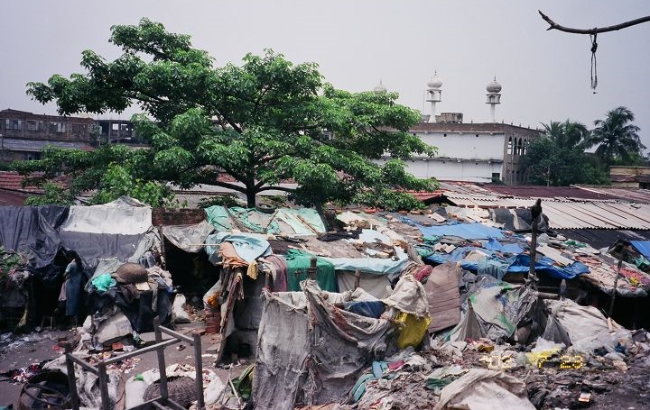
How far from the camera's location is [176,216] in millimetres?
13125

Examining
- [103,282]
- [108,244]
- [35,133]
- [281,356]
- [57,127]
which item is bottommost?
[281,356]

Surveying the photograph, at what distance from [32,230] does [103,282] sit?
9.02 ft

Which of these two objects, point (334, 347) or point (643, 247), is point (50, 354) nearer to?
point (334, 347)

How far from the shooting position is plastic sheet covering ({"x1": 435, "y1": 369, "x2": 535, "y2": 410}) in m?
5.44

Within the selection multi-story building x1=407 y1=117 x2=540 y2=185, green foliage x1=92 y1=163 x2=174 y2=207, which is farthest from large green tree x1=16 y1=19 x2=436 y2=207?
multi-story building x1=407 y1=117 x2=540 y2=185

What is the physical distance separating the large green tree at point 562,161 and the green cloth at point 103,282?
32994 mm

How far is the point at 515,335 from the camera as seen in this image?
32.3 ft

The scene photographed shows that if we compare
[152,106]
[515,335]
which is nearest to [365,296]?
[515,335]

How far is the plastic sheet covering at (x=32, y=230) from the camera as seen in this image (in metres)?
11.7

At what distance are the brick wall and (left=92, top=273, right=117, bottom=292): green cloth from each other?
238 cm

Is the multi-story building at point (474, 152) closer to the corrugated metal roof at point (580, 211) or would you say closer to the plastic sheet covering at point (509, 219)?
the corrugated metal roof at point (580, 211)

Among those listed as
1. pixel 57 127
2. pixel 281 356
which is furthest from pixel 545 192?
pixel 57 127

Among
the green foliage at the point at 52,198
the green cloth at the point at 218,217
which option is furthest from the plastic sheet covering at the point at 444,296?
the green foliage at the point at 52,198

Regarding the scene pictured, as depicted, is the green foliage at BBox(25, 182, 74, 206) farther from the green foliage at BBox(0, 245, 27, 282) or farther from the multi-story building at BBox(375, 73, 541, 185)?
the multi-story building at BBox(375, 73, 541, 185)
